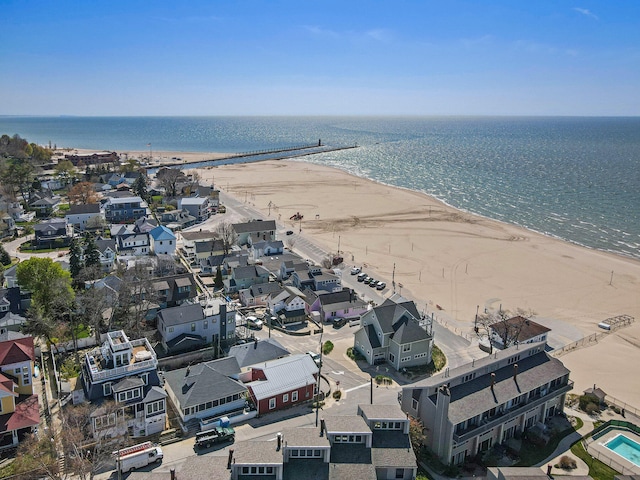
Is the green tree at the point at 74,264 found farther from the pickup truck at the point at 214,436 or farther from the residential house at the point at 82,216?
the pickup truck at the point at 214,436

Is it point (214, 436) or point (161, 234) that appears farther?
point (161, 234)

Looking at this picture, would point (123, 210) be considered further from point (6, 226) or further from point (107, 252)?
point (107, 252)

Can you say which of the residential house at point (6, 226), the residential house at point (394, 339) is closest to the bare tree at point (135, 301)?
the residential house at point (394, 339)

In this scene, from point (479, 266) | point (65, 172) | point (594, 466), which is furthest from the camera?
point (65, 172)

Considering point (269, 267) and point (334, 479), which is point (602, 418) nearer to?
point (334, 479)

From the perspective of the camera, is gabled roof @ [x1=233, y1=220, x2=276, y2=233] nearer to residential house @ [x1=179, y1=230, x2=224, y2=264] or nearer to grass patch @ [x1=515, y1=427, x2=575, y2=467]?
residential house @ [x1=179, y1=230, x2=224, y2=264]

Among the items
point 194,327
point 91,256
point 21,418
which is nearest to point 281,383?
point 194,327
